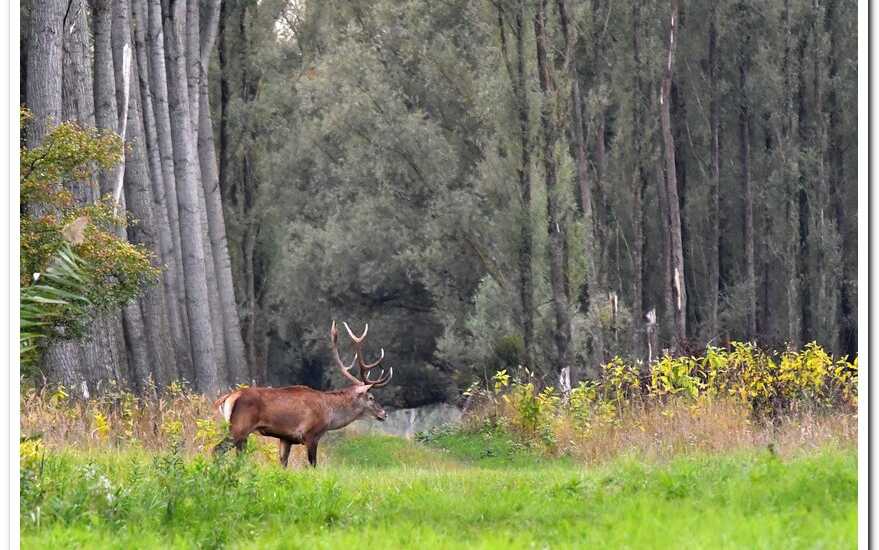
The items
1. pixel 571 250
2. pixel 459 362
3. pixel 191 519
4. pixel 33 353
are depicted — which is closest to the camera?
pixel 191 519

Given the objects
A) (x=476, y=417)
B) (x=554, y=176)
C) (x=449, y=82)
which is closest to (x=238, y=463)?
(x=476, y=417)

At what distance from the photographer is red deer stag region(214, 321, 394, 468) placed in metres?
16.8

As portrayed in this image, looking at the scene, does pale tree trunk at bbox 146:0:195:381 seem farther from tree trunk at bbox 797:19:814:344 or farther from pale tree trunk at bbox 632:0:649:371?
tree trunk at bbox 797:19:814:344

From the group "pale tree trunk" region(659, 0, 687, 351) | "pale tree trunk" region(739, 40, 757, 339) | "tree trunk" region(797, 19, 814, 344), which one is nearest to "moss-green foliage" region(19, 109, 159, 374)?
"pale tree trunk" region(659, 0, 687, 351)

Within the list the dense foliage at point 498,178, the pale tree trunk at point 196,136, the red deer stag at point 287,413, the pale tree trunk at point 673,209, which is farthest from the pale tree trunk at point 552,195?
the red deer stag at point 287,413

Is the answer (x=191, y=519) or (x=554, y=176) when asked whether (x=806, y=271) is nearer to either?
(x=554, y=176)

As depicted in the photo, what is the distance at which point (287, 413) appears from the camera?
17406mm

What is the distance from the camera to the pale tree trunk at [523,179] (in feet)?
111

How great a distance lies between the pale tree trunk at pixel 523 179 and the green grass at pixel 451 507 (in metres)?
21.0

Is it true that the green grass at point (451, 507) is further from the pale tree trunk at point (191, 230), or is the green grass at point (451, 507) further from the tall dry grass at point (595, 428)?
the pale tree trunk at point (191, 230)

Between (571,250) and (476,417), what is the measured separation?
985 cm

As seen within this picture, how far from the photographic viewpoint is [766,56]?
145 feet

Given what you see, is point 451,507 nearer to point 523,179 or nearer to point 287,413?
point 287,413

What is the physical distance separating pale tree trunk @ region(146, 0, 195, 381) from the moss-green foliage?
11544 millimetres
